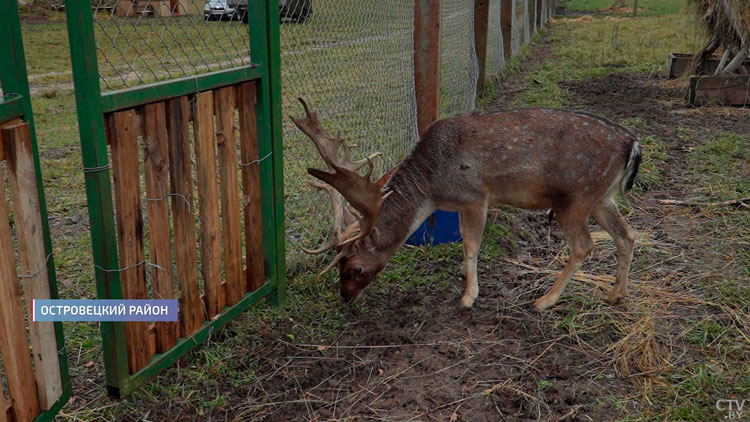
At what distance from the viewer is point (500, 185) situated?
191 inches

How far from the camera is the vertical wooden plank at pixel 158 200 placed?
3.38 metres

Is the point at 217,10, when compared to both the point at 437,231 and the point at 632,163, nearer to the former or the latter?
the point at 437,231

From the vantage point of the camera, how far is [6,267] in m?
2.82

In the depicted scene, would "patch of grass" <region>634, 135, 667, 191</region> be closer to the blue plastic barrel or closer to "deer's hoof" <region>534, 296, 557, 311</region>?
the blue plastic barrel

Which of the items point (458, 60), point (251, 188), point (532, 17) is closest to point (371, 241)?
point (251, 188)

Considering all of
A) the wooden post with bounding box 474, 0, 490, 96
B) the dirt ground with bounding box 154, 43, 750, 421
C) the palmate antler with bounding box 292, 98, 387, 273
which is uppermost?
the wooden post with bounding box 474, 0, 490, 96

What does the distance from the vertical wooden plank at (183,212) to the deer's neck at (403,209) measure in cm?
142

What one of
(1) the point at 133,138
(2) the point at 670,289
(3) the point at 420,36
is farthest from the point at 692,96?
(1) the point at 133,138

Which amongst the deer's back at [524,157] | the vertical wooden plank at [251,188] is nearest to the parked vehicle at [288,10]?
the vertical wooden plank at [251,188]

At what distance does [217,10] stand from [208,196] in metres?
1.10

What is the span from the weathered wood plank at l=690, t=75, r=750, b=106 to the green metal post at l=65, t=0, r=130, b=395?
31.8ft

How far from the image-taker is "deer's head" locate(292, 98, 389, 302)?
4273 millimetres

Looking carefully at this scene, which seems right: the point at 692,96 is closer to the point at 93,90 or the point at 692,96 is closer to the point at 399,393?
the point at 399,393

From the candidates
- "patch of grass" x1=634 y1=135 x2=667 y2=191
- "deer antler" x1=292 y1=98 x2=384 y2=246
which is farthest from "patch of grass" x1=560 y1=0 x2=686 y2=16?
"deer antler" x1=292 y1=98 x2=384 y2=246
